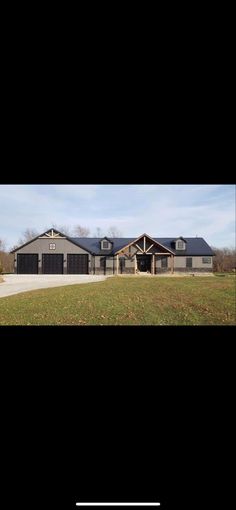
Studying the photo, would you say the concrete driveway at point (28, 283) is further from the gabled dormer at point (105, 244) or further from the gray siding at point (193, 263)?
the gray siding at point (193, 263)

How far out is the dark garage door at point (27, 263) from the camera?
16.1 metres

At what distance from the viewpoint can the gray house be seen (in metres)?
16.4

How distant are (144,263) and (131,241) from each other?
1.78m

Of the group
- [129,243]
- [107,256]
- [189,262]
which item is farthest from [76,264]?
[189,262]

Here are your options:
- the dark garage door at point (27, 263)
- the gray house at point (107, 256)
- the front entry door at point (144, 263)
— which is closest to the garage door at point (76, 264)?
the gray house at point (107, 256)

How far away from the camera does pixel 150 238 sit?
17.0m

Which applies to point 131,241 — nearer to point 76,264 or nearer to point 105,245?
point 105,245

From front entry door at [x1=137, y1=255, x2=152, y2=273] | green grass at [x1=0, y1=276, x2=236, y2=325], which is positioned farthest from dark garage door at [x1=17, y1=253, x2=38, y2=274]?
green grass at [x1=0, y1=276, x2=236, y2=325]

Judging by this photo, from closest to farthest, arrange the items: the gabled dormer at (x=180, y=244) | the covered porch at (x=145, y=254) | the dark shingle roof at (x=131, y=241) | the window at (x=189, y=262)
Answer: the covered porch at (x=145, y=254) → the dark shingle roof at (x=131, y=241) → the window at (x=189, y=262) → the gabled dormer at (x=180, y=244)

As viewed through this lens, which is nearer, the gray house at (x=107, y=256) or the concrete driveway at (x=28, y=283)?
the concrete driveway at (x=28, y=283)

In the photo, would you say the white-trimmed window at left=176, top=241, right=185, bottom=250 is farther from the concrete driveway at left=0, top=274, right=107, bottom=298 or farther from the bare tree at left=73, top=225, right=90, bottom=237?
the concrete driveway at left=0, top=274, right=107, bottom=298
